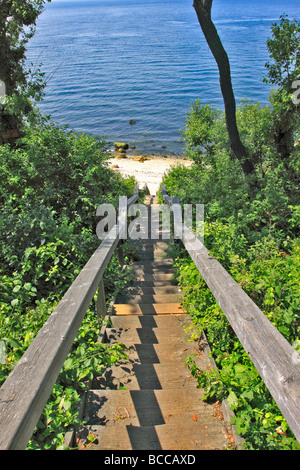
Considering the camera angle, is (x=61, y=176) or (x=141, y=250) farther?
(x=141, y=250)

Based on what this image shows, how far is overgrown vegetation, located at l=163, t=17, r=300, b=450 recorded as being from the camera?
1972 millimetres

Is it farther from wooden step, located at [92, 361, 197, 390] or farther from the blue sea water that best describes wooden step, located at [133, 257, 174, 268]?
the blue sea water

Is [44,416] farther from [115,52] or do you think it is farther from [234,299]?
Answer: [115,52]

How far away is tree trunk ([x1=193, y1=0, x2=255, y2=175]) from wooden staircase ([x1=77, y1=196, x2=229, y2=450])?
467cm

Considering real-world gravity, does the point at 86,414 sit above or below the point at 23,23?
below

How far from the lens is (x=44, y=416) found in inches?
79.3

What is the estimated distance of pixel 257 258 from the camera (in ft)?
10.9

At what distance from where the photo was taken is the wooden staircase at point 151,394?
201 centimetres

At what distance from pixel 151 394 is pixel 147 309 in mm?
1485

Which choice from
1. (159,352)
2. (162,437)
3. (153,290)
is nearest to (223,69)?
(153,290)

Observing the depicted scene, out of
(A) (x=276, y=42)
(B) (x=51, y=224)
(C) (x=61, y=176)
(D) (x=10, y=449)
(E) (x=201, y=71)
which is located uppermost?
(E) (x=201, y=71)

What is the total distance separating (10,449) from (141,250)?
6.18 metres

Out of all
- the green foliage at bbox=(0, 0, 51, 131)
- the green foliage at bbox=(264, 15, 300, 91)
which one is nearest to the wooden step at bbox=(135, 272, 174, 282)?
the green foliage at bbox=(0, 0, 51, 131)

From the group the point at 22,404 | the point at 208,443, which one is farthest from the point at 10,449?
the point at 208,443
